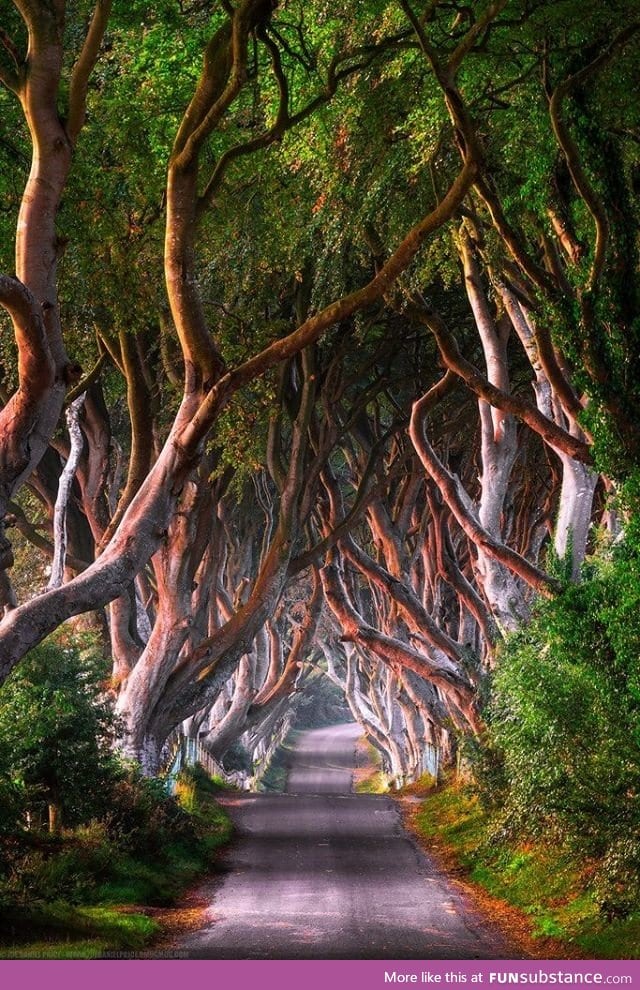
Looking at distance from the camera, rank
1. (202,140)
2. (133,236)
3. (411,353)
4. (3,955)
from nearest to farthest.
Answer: (3,955) < (202,140) < (133,236) < (411,353)

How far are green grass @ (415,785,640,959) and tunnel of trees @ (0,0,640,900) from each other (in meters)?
1.15

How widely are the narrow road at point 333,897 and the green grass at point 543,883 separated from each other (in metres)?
0.55

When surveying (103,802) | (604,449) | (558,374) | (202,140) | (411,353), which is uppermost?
(411,353)

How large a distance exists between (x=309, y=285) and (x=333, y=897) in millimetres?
9692

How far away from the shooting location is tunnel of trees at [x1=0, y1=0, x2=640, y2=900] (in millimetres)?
10320

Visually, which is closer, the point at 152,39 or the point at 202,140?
the point at 202,140

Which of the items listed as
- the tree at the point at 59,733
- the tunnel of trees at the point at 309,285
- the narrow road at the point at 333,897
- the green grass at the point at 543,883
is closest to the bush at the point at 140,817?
the tree at the point at 59,733

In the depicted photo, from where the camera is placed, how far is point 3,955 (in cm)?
968

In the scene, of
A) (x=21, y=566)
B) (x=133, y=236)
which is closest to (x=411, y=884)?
(x=133, y=236)

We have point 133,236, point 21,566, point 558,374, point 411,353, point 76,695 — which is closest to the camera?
point 558,374

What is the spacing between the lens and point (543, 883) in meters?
14.1

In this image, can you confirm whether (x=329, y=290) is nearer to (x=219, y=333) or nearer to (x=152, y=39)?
(x=219, y=333)

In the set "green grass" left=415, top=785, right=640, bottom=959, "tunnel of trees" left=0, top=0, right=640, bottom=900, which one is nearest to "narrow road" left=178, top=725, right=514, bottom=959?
"green grass" left=415, top=785, right=640, bottom=959

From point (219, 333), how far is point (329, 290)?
1730mm
